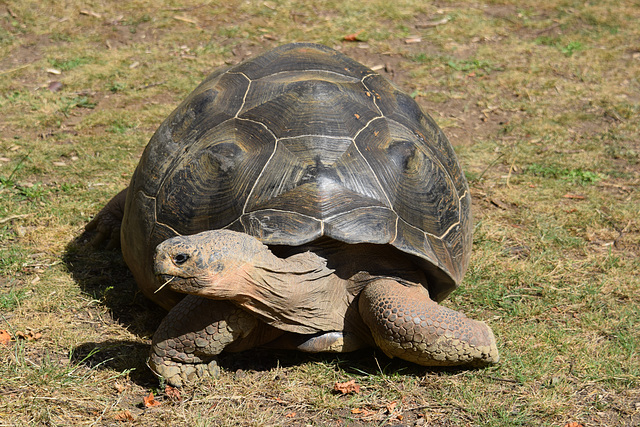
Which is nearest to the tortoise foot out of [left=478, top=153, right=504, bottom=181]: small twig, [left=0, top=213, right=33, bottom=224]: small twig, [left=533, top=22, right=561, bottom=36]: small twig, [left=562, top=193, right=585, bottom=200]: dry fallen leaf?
[left=0, top=213, right=33, bottom=224]: small twig

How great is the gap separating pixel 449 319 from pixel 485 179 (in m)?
2.41

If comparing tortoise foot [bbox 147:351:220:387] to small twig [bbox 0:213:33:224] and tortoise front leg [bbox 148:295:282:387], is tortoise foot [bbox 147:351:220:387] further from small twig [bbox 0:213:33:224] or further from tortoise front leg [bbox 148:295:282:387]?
small twig [bbox 0:213:33:224]

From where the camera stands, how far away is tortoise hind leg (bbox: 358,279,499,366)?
112 inches

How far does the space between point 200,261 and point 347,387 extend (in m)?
0.95

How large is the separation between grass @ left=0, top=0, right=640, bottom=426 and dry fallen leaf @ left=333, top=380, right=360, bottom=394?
3cm

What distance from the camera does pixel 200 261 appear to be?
253 centimetres

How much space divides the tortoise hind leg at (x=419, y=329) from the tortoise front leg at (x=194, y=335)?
539 millimetres

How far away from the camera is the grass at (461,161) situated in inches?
115

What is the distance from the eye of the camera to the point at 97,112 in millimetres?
5902

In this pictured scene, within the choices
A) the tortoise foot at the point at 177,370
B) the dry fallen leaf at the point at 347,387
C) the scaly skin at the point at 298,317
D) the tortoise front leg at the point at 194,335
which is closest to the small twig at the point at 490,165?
the scaly skin at the point at 298,317

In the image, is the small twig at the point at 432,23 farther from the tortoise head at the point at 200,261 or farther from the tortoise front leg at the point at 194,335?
the tortoise head at the point at 200,261

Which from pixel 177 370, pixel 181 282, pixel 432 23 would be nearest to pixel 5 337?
pixel 177 370

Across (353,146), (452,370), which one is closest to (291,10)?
(353,146)

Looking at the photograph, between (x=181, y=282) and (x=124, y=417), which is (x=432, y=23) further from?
(x=124, y=417)
